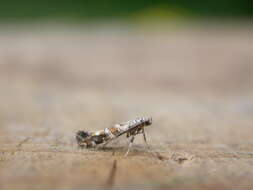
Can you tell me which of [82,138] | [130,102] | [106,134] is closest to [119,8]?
[130,102]

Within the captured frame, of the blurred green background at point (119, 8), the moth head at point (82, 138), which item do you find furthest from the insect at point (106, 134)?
the blurred green background at point (119, 8)

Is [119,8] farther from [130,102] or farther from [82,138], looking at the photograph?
[82,138]

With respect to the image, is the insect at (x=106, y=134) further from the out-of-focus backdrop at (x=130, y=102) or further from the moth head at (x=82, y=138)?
the out-of-focus backdrop at (x=130, y=102)

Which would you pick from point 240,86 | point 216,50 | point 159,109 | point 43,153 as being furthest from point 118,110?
point 216,50

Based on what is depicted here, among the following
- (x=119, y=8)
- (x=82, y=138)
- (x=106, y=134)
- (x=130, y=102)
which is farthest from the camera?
(x=119, y=8)

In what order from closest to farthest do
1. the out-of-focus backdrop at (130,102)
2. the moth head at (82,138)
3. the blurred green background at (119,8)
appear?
the out-of-focus backdrop at (130,102) → the moth head at (82,138) → the blurred green background at (119,8)

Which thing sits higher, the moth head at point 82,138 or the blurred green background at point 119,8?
the blurred green background at point 119,8

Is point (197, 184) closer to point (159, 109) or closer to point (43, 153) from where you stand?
point (43, 153)
